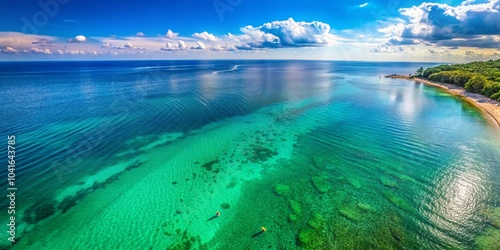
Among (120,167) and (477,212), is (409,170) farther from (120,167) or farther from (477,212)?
(120,167)

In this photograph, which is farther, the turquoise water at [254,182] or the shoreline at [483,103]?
the shoreline at [483,103]

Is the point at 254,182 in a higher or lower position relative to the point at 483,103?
lower

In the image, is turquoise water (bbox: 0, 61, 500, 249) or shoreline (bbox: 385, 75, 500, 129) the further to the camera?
shoreline (bbox: 385, 75, 500, 129)

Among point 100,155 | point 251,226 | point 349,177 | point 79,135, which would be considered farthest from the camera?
point 79,135

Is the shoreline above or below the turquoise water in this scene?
above

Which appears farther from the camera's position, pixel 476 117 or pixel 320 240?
pixel 476 117

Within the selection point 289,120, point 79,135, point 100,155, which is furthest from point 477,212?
point 79,135

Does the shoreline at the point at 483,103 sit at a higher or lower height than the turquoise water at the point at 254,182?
higher

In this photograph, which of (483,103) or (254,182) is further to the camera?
(483,103)
